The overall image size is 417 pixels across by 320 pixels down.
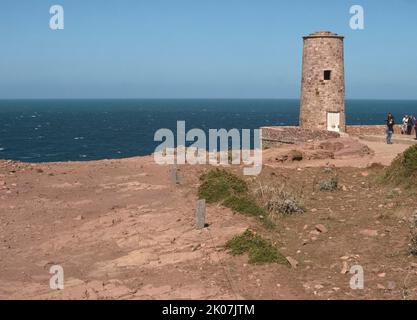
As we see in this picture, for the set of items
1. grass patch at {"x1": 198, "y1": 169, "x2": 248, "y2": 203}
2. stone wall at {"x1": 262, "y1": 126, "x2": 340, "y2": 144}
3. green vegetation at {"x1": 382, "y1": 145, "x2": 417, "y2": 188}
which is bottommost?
grass patch at {"x1": 198, "y1": 169, "x2": 248, "y2": 203}

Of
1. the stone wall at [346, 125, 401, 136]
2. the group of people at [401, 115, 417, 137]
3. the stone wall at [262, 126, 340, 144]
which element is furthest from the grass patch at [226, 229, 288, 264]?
the group of people at [401, 115, 417, 137]

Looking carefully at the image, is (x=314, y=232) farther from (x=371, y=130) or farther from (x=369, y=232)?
(x=371, y=130)

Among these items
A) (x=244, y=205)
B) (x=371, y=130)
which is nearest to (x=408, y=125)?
(x=371, y=130)

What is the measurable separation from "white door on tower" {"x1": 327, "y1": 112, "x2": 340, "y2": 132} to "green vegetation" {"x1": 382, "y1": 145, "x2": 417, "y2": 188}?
1198 cm

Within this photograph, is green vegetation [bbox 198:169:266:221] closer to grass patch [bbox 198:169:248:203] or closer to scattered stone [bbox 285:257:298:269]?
grass patch [bbox 198:169:248:203]

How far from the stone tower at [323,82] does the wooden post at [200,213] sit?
58.1 feet

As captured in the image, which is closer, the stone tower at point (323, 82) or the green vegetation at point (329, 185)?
the green vegetation at point (329, 185)

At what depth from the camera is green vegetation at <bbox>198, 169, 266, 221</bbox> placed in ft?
44.9

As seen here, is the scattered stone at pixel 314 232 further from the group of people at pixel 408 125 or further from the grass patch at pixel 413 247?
the group of people at pixel 408 125

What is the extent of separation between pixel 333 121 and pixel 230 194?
15.4m

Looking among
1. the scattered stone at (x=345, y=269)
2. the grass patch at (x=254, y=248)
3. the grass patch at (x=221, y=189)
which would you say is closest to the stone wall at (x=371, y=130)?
the grass patch at (x=221, y=189)

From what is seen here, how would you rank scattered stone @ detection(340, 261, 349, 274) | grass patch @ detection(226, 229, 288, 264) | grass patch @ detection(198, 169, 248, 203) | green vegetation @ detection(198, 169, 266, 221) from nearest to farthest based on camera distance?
scattered stone @ detection(340, 261, 349, 274)
grass patch @ detection(226, 229, 288, 264)
green vegetation @ detection(198, 169, 266, 221)
grass patch @ detection(198, 169, 248, 203)

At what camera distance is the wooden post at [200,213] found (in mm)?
12329

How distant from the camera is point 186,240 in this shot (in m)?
11.9
